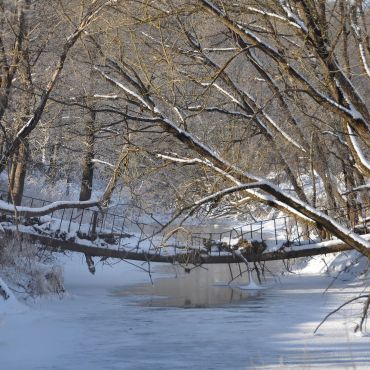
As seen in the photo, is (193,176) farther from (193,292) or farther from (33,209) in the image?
(193,292)

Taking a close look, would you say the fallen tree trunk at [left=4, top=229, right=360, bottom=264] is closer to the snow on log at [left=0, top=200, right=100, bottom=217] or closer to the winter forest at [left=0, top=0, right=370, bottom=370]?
the winter forest at [left=0, top=0, right=370, bottom=370]

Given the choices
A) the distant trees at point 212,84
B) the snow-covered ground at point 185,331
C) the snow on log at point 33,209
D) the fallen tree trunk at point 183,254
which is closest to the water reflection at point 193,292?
the snow-covered ground at point 185,331

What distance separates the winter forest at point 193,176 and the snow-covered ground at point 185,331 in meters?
0.04

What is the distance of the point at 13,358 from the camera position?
337 inches

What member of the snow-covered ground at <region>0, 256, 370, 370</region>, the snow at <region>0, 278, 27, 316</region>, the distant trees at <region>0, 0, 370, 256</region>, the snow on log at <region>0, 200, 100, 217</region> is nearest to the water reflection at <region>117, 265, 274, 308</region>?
the snow-covered ground at <region>0, 256, 370, 370</region>

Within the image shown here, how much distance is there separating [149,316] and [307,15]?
21.6ft

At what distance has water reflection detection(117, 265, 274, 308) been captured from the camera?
48.4 ft

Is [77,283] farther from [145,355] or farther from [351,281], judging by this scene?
[145,355]

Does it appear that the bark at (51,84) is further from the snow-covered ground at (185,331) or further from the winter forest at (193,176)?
the snow-covered ground at (185,331)

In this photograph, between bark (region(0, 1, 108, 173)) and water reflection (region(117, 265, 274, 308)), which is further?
water reflection (region(117, 265, 274, 308))

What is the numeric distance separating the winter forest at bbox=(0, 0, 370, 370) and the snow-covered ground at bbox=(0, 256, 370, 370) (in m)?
0.04

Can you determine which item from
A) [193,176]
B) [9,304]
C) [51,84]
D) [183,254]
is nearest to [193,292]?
[183,254]

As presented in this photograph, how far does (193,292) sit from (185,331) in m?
5.96

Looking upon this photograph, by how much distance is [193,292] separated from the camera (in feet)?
55.3
